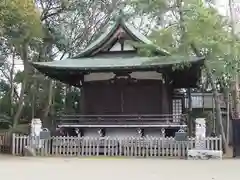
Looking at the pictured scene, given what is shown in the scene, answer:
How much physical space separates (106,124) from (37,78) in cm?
993

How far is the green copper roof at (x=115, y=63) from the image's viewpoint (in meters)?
17.7

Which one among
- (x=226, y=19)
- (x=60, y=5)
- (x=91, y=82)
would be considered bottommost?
(x=91, y=82)

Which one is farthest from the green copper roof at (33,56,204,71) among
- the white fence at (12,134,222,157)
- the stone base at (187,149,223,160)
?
the stone base at (187,149,223,160)

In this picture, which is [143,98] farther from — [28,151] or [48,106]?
[48,106]

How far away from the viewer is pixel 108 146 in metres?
17.1

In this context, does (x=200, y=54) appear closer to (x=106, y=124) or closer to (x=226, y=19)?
(x=226, y=19)

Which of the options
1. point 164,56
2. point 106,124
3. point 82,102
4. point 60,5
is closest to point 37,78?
point 60,5

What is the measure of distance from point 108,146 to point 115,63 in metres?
4.03

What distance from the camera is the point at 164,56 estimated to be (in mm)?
18422

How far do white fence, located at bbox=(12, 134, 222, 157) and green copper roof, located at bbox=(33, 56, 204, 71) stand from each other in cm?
324

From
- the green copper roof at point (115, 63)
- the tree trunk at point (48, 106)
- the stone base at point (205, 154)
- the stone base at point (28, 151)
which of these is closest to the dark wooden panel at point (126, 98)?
the green copper roof at point (115, 63)

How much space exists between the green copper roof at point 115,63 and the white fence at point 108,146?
3.24 m

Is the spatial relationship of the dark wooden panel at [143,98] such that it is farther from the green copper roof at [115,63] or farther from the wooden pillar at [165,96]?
the green copper roof at [115,63]

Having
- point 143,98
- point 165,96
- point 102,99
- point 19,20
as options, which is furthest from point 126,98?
point 19,20
